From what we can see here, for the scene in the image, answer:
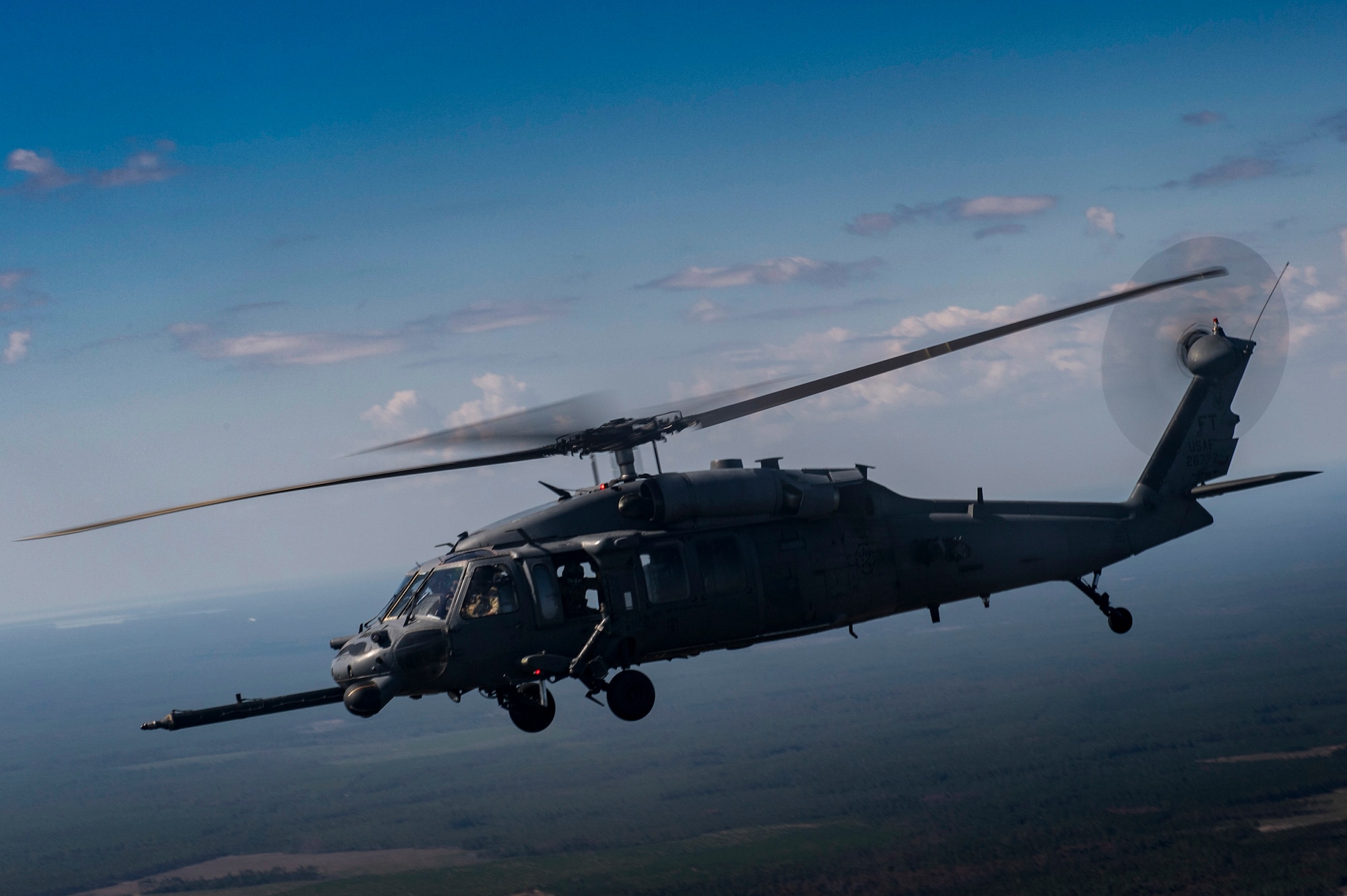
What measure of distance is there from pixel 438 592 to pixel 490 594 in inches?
45.2

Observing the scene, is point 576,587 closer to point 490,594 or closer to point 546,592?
point 546,592

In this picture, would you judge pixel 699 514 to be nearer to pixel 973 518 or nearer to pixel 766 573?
pixel 766 573

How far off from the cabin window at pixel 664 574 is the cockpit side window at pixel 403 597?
4.98 metres

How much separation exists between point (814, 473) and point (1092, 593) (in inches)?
386

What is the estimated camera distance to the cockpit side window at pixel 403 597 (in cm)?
2309

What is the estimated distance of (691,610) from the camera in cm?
2444

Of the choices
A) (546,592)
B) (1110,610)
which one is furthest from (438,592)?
(1110,610)

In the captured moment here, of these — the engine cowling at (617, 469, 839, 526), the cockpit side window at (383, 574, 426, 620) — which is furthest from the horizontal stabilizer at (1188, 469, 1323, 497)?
the cockpit side window at (383, 574, 426, 620)

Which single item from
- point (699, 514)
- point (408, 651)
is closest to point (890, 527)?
point (699, 514)

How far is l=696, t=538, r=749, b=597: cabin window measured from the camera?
24688mm

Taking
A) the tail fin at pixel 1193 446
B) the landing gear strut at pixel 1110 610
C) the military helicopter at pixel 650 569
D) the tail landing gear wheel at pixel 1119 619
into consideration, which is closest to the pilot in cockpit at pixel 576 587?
the military helicopter at pixel 650 569

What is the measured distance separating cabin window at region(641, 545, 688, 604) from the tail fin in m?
15.4

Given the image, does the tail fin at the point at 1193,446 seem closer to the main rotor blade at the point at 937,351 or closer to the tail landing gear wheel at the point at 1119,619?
the tail landing gear wheel at the point at 1119,619

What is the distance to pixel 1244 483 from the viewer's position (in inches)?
1160
